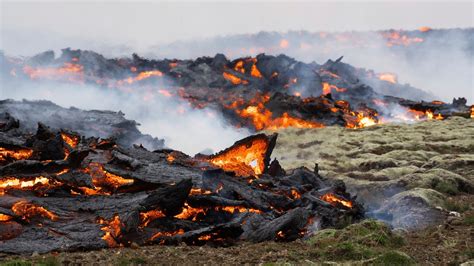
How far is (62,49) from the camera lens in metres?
69.0

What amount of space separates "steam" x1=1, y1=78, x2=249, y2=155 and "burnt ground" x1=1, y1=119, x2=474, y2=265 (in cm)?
816

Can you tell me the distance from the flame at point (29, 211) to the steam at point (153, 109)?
1066 inches

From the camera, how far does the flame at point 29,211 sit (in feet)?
44.5

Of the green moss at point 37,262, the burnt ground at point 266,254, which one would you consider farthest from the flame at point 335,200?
the green moss at point 37,262

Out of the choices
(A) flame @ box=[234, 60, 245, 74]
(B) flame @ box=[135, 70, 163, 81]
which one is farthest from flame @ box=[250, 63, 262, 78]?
(B) flame @ box=[135, 70, 163, 81]

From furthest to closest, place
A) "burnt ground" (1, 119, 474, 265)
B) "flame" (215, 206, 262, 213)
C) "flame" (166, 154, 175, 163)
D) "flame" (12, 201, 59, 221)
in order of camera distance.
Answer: "flame" (166, 154, 175, 163) → "flame" (215, 206, 262, 213) → "flame" (12, 201, 59, 221) → "burnt ground" (1, 119, 474, 265)

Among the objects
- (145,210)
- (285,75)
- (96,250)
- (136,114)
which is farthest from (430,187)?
(285,75)

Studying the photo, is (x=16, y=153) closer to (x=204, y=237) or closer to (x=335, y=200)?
(x=204, y=237)

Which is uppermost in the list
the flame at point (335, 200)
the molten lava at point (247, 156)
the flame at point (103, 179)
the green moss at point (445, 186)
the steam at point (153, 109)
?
the flame at point (103, 179)

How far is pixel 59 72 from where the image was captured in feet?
201

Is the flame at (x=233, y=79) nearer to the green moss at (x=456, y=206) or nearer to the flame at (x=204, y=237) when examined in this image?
the green moss at (x=456, y=206)

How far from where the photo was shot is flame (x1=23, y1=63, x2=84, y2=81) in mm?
60094

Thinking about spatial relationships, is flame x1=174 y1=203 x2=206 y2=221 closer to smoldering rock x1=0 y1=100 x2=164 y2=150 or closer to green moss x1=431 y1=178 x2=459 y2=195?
green moss x1=431 y1=178 x2=459 y2=195

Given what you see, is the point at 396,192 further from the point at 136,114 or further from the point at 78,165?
the point at 136,114
